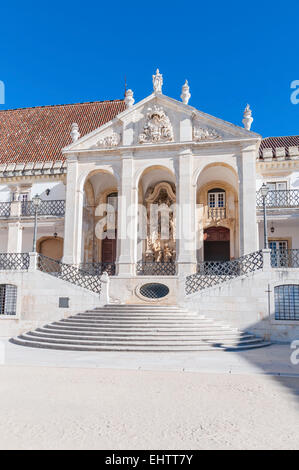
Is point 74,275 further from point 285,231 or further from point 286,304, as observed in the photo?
point 285,231

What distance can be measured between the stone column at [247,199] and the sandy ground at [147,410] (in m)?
10.0

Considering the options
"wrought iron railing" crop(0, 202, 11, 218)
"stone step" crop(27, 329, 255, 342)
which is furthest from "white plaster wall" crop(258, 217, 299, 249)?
"wrought iron railing" crop(0, 202, 11, 218)

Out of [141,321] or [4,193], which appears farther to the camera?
[4,193]

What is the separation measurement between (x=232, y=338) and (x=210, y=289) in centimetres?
248

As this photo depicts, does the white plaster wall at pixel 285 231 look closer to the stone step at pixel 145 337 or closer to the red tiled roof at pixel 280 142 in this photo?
the red tiled roof at pixel 280 142

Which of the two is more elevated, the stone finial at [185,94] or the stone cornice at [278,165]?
the stone finial at [185,94]

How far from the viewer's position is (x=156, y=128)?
1981 cm

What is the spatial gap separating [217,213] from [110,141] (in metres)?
7.61

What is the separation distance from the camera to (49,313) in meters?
16.3

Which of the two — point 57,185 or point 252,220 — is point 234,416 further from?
point 57,185

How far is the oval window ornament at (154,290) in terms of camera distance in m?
17.1

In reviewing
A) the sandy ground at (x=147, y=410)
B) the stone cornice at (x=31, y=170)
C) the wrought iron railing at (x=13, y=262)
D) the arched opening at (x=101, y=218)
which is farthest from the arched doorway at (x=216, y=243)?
the sandy ground at (x=147, y=410)

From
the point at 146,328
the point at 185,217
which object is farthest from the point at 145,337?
the point at 185,217

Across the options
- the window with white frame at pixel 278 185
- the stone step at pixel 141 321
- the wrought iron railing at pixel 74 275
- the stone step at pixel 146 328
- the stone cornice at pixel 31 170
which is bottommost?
the stone step at pixel 146 328
